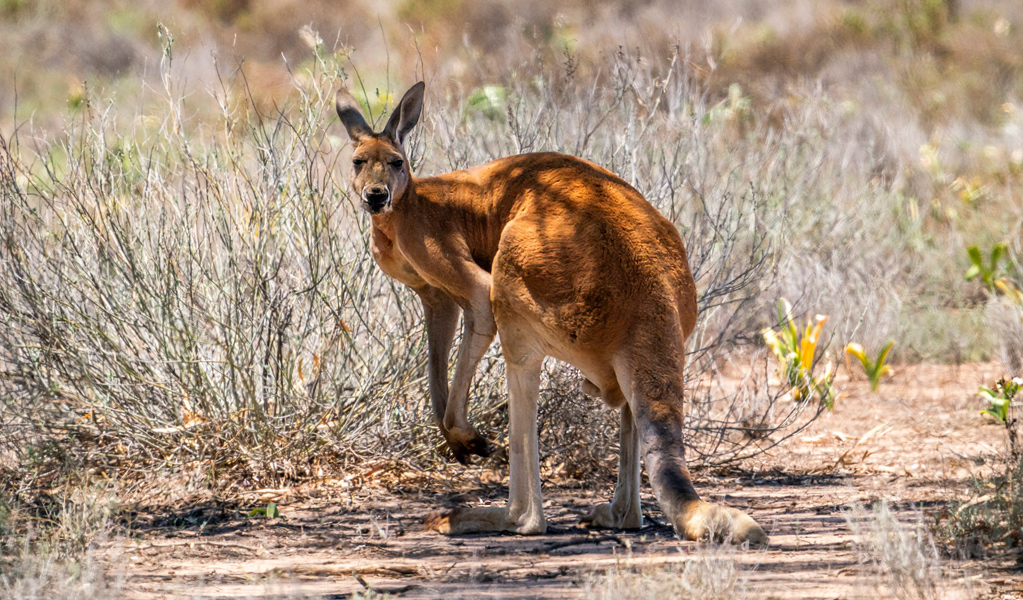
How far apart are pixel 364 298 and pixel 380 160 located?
1.21 metres

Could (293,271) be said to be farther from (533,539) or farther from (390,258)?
(533,539)

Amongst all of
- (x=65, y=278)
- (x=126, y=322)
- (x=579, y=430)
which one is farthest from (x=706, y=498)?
(x=65, y=278)

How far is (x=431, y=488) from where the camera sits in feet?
17.9

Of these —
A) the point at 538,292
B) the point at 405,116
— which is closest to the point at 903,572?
the point at 538,292

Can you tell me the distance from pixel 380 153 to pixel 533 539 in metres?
1.69

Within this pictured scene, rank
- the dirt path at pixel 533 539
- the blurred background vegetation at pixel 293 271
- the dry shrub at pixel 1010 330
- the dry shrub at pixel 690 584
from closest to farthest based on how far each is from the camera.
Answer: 1. the dry shrub at pixel 690 584
2. the dirt path at pixel 533 539
3. the blurred background vegetation at pixel 293 271
4. the dry shrub at pixel 1010 330

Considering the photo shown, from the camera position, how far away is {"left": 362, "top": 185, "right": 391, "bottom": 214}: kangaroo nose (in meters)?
4.29

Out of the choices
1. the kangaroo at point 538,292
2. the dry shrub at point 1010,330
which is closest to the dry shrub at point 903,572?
the kangaroo at point 538,292

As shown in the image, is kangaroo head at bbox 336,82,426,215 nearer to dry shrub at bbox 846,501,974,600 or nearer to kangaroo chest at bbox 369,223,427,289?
kangaroo chest at bbox 369,223,427,289

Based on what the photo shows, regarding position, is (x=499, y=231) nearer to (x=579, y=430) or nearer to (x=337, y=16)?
(x=579, y=430)

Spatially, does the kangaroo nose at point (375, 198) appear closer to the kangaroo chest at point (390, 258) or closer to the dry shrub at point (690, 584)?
the kangaroo chest at point (390, 258)

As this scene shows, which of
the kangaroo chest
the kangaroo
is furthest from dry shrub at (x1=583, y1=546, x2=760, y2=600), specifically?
the kangaroo chest

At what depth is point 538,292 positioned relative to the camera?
161 inches

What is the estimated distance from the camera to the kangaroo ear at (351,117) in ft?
15.4
